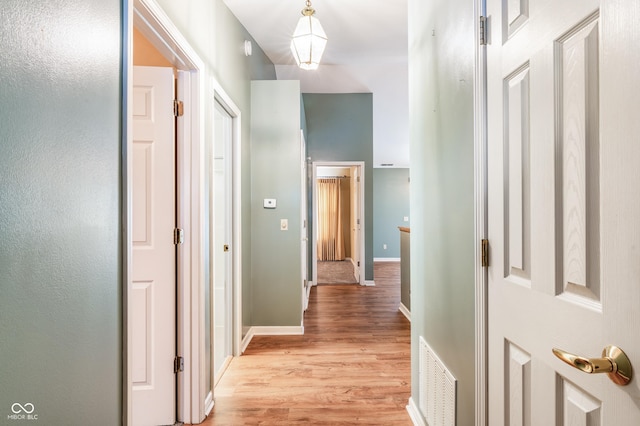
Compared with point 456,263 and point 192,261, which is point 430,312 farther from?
point 192,261

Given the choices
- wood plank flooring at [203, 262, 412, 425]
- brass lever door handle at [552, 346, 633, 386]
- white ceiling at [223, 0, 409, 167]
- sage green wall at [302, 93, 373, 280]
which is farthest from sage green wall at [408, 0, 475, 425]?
sage green wall at [302, 93, 373, 280]

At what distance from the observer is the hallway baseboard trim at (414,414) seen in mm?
1763

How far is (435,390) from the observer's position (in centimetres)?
154

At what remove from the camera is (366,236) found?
5.59 meters

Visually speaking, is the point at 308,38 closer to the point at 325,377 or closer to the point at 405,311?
the point at 325,377

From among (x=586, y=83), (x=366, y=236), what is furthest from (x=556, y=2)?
(x=366, y=236)

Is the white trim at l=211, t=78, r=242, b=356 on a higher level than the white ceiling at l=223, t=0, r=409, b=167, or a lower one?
lower

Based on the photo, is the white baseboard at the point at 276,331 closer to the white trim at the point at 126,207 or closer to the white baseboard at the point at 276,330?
the white baseboard at the point at 276,330

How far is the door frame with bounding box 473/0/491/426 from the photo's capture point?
3.58ft

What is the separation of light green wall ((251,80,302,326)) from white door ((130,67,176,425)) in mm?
1471

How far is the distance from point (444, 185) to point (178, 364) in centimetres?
175

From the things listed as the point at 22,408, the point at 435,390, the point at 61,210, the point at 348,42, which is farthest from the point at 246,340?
the point at 348,42

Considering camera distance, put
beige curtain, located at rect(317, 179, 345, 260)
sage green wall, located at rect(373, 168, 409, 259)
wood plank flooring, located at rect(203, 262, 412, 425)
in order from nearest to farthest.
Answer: wood plank flooring, located at rect(203, 262, 412, 425) → beige curtain, located at rect(317, 179, 345, 260) → sage green wall, located at rect(373, 168, 409, 259)

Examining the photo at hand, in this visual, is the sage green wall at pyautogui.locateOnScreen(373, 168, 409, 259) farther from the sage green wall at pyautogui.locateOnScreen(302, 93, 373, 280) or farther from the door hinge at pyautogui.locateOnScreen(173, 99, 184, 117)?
the door hinge at pyautogui.locateOnScreen(173, 99, 184, 117)
